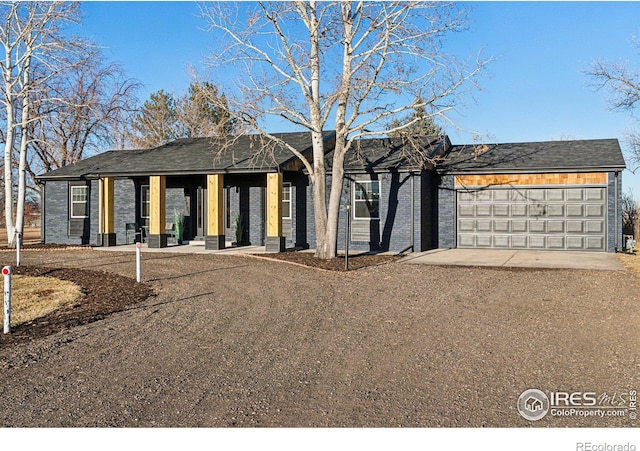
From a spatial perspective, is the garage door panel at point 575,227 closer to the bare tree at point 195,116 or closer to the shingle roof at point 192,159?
the shingle roof at point 192,159

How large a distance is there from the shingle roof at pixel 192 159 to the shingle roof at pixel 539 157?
5.52 meters

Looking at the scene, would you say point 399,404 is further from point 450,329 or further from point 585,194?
point 585,194

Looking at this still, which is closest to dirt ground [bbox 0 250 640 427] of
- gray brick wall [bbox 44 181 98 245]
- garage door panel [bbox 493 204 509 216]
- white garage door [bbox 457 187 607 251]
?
white garage door [bbox 457 187 607 251]

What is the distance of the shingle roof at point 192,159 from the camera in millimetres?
19547

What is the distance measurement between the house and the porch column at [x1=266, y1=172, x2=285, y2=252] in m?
0.03

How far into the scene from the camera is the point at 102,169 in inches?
895

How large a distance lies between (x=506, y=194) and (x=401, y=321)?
45.8 ft

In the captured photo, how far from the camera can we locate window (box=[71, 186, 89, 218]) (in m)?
23.7

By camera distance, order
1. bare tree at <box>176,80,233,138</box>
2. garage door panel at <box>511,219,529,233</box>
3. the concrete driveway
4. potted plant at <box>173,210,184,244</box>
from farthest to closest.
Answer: bare tree at <box>176,80,233,138</box> < potted plant at <box>173,210,184,244</box> < garage door panel at <box>511,219,529,233</box> < the concrete driveway

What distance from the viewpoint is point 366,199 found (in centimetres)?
2055

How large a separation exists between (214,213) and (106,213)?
5.03m

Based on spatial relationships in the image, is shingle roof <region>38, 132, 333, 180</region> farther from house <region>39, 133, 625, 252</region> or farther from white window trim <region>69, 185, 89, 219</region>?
white window trim <region>69, 185, 89, 219</region>

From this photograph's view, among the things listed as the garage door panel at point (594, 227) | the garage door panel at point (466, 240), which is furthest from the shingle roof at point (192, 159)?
the garage door panel at point (594, 227)

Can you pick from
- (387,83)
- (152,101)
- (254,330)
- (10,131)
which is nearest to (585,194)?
(387,83)
